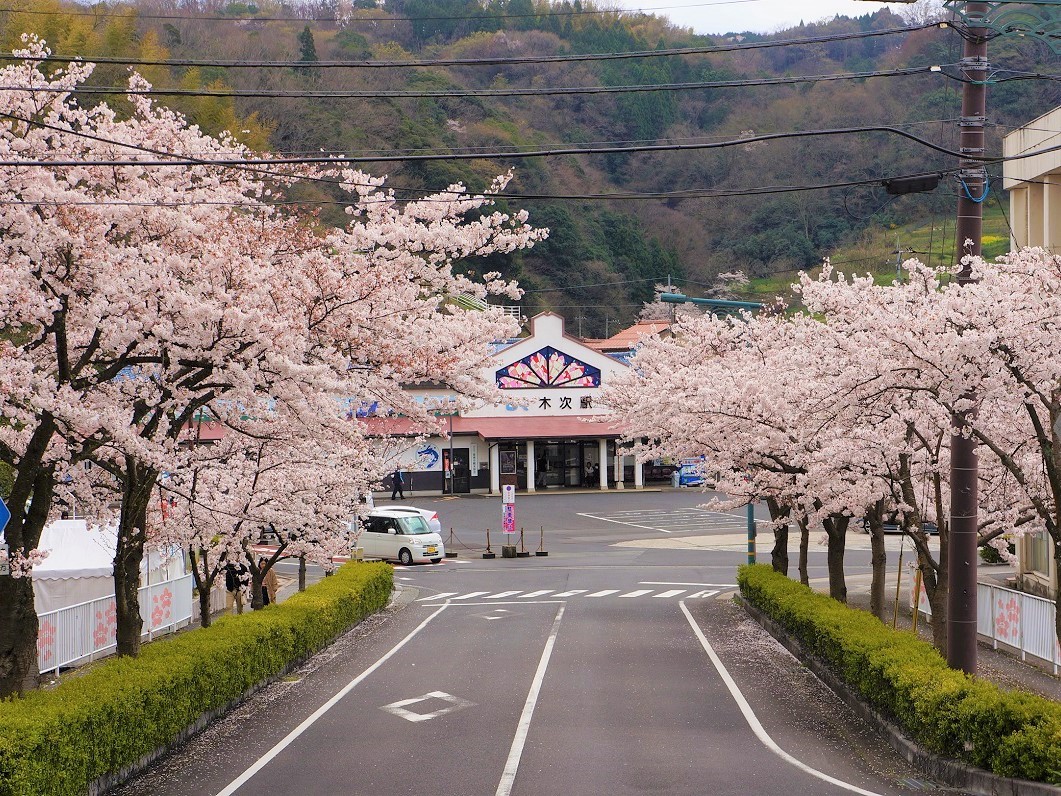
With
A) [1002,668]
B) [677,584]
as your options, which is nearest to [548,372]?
[677,584]

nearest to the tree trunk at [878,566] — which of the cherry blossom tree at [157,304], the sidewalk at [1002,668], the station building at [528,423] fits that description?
the sidewalk at [1002,668]

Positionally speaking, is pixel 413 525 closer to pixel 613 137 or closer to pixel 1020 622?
pixel 1020 622

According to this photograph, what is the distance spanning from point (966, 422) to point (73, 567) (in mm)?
15155

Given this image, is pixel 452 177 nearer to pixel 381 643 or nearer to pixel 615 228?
pixel 615 228

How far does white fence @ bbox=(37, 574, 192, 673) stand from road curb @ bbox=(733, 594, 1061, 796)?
420 inches

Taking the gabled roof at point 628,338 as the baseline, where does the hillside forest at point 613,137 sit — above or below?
above

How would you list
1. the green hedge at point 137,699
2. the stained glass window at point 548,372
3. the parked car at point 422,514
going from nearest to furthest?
1. the green hedge at point 137,699
2. the parked car at point 422,514
3. the stained glass window at point 548,372

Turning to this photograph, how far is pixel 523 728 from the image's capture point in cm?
1346

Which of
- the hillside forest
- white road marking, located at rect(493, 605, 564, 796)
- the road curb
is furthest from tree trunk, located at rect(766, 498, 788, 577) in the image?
the hillside forest

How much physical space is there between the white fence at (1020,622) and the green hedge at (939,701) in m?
2.51

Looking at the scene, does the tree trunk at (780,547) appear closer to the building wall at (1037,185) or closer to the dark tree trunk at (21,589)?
the building wall at (1037,185)

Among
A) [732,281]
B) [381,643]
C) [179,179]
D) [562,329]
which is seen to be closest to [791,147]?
[732,281]

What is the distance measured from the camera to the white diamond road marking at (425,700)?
46.7 ft

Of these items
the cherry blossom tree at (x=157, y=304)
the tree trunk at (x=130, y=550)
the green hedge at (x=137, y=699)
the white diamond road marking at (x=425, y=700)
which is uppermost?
the cherry blossom tree at (x=157, y=304)
